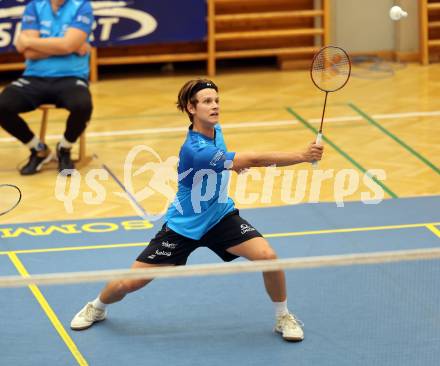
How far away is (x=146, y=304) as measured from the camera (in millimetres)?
7438

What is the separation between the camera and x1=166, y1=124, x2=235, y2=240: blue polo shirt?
21.5 feet

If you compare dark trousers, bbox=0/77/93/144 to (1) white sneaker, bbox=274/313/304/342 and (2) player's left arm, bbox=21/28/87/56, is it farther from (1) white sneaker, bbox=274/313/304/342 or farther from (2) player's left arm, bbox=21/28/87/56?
(1) white sneaker, bbox=274/313/304/342

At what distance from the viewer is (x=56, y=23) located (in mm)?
10695

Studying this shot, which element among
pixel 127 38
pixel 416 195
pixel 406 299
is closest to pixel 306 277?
pixel 406 299

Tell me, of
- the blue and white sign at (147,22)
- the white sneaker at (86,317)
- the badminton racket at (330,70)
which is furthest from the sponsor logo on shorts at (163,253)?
the blue and white sign at (147,22)

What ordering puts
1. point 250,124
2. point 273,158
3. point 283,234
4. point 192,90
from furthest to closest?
point 250,124
point 283,234
point 192,90
point 273,158

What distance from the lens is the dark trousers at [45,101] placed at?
1052 cm

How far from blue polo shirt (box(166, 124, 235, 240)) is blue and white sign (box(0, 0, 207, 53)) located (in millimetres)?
7556

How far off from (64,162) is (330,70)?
4.12 metres

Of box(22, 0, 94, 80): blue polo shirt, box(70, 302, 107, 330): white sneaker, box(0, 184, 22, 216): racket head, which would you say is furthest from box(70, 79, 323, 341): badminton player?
box(22, 0, 94, 80): blue polo shirt

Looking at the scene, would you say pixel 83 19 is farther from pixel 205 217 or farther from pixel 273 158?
pixel 273 158

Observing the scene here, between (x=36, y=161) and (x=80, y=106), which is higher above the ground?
(x=80, y=106)

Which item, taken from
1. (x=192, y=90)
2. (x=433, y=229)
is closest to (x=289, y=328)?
(x=192, y=90)

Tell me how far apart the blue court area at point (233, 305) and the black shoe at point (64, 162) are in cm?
145
